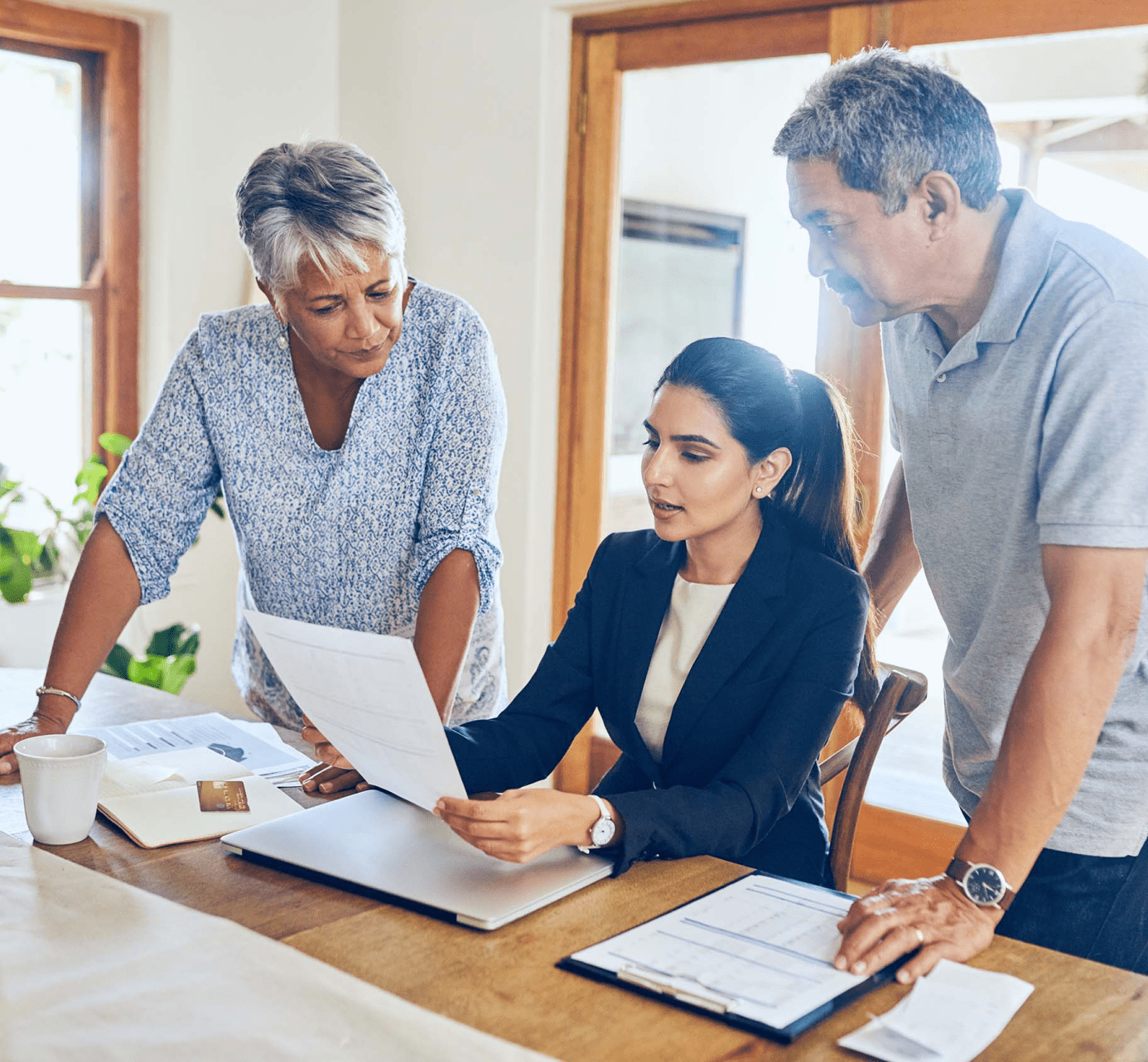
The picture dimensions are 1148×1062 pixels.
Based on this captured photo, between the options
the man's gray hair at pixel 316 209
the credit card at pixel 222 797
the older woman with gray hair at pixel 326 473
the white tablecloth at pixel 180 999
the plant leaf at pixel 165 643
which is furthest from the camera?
the plant leaf at pixel 165 643

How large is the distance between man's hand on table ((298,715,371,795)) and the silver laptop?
0.32 ft

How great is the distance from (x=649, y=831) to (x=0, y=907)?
24.1 inches

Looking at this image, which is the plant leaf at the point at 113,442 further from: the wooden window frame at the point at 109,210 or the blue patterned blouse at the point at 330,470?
the blue patterned blouse at the point at 330,470

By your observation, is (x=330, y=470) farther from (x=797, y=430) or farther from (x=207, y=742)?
(x=797, y=430)

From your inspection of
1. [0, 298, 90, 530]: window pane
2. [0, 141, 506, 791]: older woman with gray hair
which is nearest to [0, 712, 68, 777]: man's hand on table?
[0, 141, 506, 791]: older woman with gray hair

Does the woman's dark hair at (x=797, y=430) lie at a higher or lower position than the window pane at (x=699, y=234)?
lower

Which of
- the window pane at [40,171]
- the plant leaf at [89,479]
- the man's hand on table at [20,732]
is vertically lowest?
the man's hand on table at [20,732]

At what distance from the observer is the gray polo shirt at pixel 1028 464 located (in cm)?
122

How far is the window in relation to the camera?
344cm

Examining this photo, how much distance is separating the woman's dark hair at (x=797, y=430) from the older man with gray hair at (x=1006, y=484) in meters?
0.21

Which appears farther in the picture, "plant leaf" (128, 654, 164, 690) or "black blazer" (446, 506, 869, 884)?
"plant leaf" (128, 654, 164, 690)

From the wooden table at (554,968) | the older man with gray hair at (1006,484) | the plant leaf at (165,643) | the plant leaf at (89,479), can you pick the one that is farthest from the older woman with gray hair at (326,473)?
the plant leaf at (89,479)

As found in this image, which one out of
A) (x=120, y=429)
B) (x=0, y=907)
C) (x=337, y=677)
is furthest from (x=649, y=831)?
(x=120, y=429)

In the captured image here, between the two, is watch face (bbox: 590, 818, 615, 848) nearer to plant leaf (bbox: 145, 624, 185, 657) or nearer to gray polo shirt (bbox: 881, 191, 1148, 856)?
gray polo shirt (bbox: 881, 191, 1148, 856)
